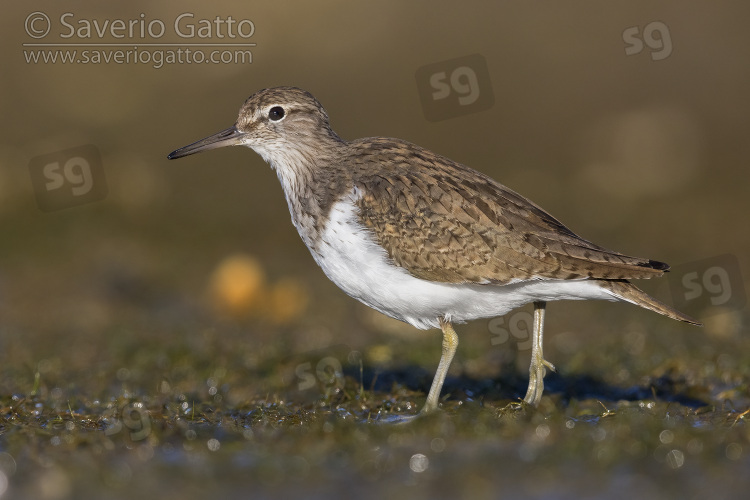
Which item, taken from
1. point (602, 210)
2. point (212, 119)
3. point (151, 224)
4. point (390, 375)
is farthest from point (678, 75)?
point (390, 375)

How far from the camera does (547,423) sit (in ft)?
22.8

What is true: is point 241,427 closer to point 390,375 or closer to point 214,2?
point 390,375

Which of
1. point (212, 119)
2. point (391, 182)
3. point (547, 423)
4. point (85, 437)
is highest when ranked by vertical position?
point (212, 119)

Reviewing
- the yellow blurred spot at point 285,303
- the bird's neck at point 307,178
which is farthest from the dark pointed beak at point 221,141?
the yellow blurred spot at point 285,303

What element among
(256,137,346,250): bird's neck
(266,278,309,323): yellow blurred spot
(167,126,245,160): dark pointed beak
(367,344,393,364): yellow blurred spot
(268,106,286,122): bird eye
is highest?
(268,106,286,122): bird eye

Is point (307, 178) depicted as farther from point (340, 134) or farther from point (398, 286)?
point (340, 134)

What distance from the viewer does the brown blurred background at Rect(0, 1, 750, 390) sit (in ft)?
40.1

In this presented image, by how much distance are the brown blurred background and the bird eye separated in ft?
8.84

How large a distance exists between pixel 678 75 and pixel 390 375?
11.5 metres

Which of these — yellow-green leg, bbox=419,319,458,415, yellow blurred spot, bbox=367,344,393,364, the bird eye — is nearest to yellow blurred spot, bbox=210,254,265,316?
yellow blurred spot, bbox=367,344,393,364

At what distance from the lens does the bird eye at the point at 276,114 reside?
8.71 meters

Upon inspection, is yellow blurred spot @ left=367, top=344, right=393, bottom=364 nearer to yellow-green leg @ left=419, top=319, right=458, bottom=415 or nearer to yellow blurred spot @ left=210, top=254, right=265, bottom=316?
yellow-green leg @ left=419, top=319, right=458, bottom=415

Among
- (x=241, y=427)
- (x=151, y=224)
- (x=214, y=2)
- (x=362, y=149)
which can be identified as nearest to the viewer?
(x=241, y=427)

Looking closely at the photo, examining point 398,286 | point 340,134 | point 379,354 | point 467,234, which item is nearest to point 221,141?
point 398,286
